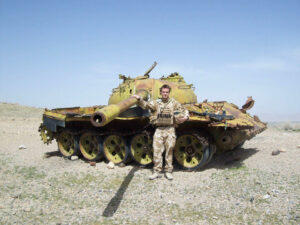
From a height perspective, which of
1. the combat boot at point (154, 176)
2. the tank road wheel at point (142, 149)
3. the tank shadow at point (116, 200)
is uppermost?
the tank road wheel at point (142, 149)

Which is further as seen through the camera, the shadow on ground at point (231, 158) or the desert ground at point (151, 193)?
the shadow on ground at point (231, 158)

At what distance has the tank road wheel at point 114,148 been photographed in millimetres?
8773

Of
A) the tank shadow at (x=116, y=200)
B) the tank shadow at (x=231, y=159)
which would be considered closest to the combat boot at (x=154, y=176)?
the tank shadow at (x=116, y=200)

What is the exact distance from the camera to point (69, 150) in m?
10.2

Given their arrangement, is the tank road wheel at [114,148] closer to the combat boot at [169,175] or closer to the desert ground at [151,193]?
the desert ground at [151,193]

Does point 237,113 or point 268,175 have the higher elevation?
point 237,113

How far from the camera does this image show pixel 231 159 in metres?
8.84

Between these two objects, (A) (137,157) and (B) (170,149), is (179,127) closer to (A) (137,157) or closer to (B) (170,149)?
(B) (170,149)

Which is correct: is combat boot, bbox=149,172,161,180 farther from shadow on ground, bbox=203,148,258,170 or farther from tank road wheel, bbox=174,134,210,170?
shadow on ground, bbox=203,148,258,170

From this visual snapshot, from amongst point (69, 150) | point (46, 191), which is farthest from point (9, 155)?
point (46, 191)

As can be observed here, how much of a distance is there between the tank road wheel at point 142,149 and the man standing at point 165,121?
1091 millimetres

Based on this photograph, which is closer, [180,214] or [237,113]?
[180,214]

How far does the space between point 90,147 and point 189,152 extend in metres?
3.55

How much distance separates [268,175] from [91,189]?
13.5 ft
